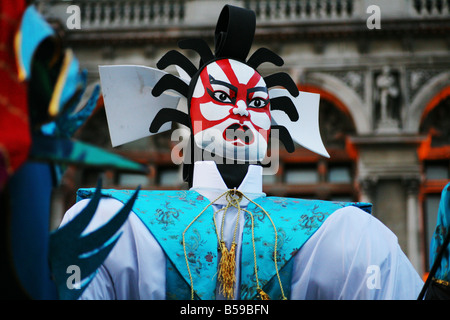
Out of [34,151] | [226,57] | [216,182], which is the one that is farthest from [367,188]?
[34,151]

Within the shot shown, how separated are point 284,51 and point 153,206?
757 centimetres

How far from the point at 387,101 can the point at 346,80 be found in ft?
2.15

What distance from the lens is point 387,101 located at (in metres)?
9.50

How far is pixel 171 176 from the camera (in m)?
10.4

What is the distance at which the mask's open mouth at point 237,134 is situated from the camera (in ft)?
9.04

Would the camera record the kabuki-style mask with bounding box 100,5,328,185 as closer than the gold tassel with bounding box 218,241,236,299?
No

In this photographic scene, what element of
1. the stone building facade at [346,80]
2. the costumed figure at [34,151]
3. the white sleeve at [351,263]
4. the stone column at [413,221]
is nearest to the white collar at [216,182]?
the white sleeve at [351,263]

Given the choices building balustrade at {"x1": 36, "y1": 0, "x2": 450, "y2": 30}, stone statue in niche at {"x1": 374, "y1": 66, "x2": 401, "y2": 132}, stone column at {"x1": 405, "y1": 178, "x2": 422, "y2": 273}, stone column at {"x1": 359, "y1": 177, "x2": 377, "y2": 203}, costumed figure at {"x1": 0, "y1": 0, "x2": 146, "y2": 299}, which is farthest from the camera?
building balustrade at {"x1": 36, "y1": 0, "x2": 450, "y2": 30}

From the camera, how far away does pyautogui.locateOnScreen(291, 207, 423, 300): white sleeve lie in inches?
96.7

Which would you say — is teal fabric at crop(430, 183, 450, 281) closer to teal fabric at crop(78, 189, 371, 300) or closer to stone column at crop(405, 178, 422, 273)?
teal fabric at crop(78, 189, 371, 300)

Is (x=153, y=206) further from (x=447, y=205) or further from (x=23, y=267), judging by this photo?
(x=447, y=205)

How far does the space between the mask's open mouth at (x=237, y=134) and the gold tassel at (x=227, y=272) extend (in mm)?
469

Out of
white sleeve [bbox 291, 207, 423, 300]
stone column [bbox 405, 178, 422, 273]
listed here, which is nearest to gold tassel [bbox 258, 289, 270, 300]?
white sleeve [bbox 291, 207, 423, 300]
